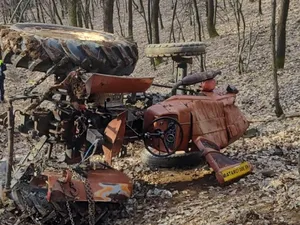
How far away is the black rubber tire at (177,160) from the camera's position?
7402mm

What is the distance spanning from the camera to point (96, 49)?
6.06 m

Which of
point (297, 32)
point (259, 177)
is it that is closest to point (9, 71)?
point (297, 32)

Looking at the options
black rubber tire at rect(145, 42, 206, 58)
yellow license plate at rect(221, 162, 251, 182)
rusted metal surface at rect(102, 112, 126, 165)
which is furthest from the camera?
black rubber tire at rect(145, 42, 206, 58)

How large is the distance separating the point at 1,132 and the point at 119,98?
6.48m

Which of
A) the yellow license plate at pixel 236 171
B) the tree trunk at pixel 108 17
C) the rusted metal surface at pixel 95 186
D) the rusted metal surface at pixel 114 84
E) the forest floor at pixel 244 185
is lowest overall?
the forest floor at pixel 244 185

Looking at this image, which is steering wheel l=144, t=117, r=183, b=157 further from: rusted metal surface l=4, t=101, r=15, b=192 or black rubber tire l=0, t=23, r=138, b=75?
rusted metal surface l=4, t=101, r=15, b=192

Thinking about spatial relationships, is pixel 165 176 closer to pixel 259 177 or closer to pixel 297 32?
pixel 259 177

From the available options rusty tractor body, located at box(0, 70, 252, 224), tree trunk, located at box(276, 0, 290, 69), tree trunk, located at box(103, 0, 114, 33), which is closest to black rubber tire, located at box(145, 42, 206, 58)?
rusty tractor body, located at box(0, 70, 252, 224)

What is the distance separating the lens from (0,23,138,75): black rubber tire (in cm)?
588

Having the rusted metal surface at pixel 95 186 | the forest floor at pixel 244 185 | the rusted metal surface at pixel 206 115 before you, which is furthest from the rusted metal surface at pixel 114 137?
the forest floor at pixel 244 185

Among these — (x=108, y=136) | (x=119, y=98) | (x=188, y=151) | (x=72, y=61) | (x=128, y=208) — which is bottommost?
(x=128, y=208)

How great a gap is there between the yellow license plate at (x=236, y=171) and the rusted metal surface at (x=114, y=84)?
1.39 meters

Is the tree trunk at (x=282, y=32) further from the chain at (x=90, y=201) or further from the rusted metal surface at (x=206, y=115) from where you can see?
the chain at (x=90, y=201)

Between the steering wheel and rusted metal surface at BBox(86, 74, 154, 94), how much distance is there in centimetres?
49
